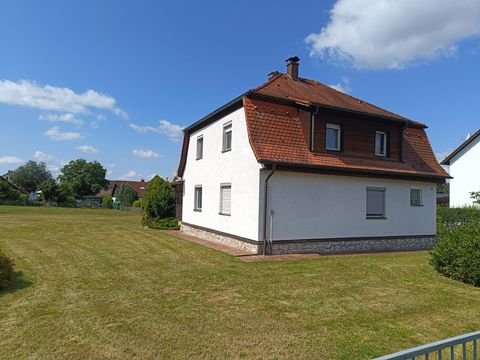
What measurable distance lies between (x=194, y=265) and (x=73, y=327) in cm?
479

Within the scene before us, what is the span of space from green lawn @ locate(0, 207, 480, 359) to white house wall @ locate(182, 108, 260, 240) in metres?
2.35

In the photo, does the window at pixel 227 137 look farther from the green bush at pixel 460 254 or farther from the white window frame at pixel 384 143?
the green bush at pixel 460 254

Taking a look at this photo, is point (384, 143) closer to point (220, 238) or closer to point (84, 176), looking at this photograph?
point (220, 238)

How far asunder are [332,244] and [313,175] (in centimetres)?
255

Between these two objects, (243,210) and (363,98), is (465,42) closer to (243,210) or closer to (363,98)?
(363,98)

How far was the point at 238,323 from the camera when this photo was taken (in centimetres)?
526

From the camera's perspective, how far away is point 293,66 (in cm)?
1678

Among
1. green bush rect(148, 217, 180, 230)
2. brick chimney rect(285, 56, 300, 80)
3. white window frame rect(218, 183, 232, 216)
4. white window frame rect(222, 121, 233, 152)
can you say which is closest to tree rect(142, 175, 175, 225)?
green bush rect(148, 217, 180, 230)

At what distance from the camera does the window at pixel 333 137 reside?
13258mm

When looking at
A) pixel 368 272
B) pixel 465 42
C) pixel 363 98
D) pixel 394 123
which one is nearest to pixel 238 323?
pixel 368 272

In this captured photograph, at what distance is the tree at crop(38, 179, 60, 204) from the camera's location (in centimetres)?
5469

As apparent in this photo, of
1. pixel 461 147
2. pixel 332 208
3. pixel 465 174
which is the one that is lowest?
pixel 332 208

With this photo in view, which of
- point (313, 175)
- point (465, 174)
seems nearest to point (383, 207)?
point (313, 175)

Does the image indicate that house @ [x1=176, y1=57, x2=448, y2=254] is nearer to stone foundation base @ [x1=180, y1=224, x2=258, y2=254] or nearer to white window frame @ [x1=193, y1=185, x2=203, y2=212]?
stone foundation base @ [x1=180, y1=224, x2=258, y2=254]
